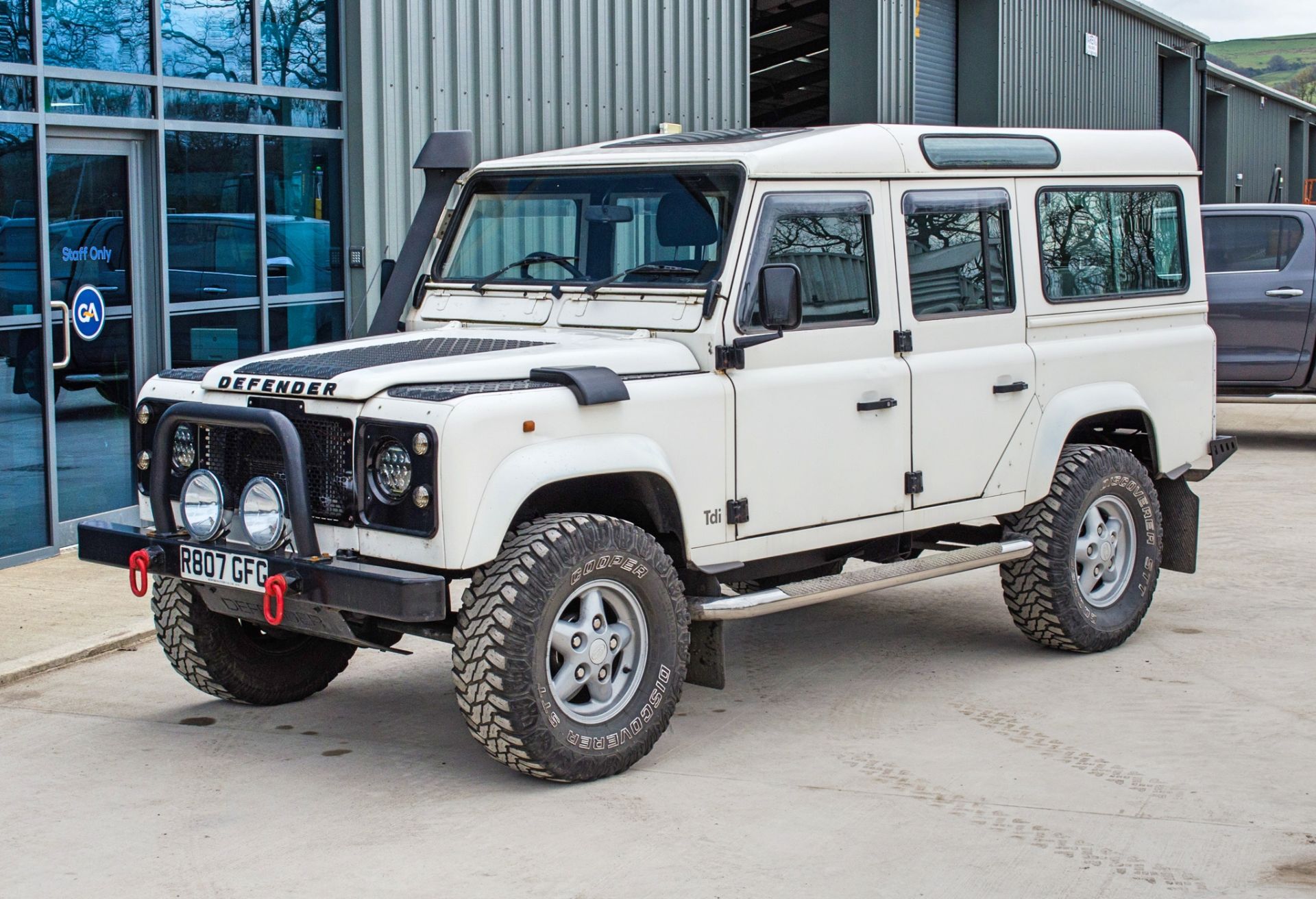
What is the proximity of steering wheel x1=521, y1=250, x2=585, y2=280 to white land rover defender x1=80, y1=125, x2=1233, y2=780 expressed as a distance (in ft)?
0.04

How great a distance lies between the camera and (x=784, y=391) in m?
5.72

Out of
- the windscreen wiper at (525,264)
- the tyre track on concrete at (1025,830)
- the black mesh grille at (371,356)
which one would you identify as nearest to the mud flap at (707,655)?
the tyre track on concrete at (1025,830)

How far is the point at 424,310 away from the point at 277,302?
4.35 m

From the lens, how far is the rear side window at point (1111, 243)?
687cm

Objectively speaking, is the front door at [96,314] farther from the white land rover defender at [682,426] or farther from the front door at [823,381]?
the front door at [823,381]

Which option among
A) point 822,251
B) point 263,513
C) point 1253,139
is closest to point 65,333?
point 263,513

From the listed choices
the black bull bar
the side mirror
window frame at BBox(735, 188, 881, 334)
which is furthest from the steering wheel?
the black bull bar

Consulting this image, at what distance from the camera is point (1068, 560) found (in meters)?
6.68

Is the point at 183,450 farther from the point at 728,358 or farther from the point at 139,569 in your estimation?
the point at 728,358

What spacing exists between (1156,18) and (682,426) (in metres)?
23.9

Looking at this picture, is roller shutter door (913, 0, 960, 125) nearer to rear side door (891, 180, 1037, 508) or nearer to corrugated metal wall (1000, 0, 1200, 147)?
corrugated metal wall (1000, 0, 1200, 147)

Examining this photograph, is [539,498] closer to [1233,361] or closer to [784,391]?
[784,391]

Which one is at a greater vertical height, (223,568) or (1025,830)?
(223,568)

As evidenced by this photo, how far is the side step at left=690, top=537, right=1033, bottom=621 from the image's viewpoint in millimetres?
5523
